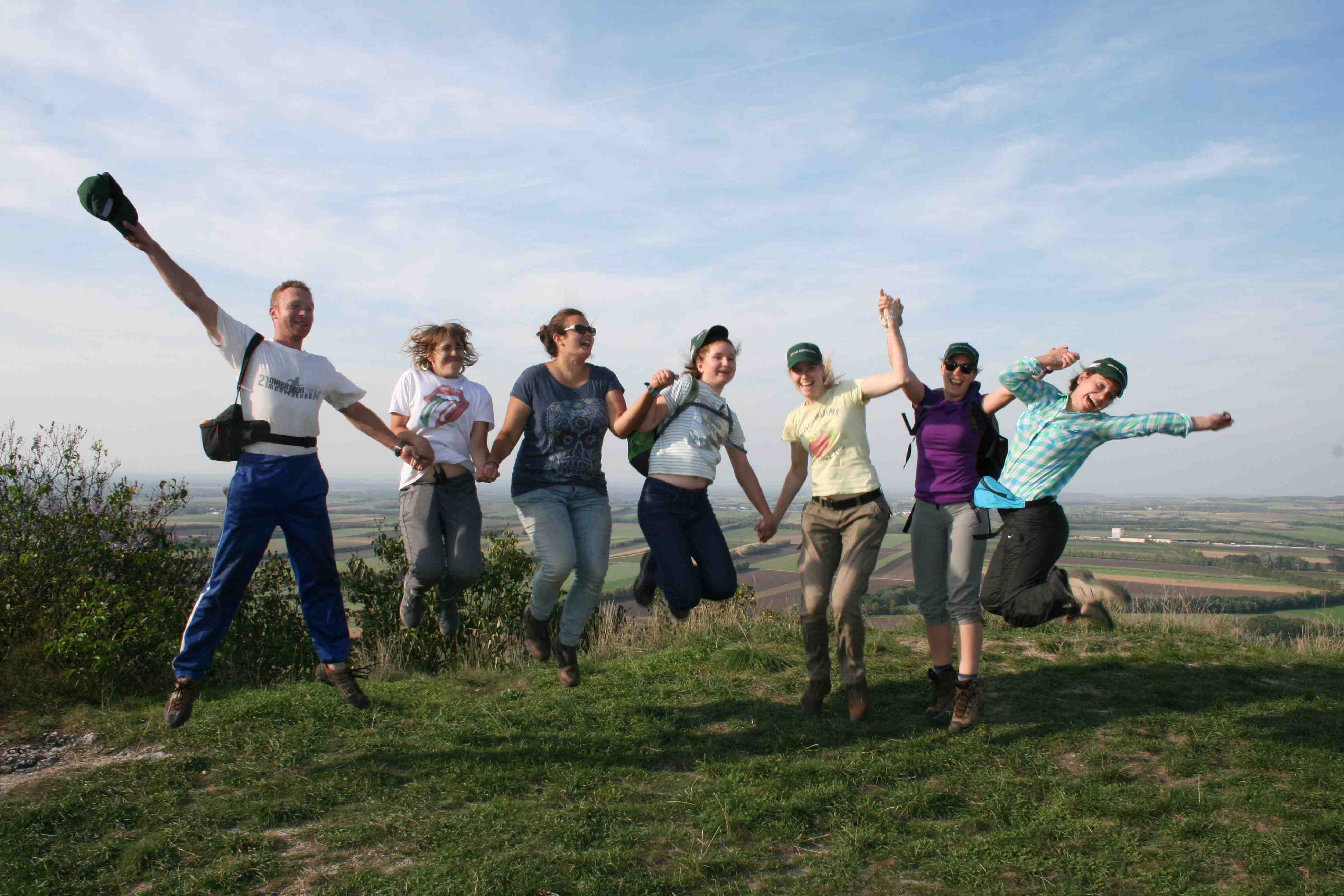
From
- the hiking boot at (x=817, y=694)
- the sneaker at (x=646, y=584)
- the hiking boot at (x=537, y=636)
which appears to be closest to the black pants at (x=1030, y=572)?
the hiking boot at (x=817, y=694)

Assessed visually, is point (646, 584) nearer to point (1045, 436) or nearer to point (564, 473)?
point (564, 473)

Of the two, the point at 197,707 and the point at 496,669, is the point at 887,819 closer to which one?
the point at 496,669

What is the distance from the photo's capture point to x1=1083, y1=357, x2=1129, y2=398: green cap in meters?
4.73

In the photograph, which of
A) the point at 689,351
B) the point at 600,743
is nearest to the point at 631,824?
the point at 600,743

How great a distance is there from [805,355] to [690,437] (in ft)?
3.21

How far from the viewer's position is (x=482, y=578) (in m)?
9.17

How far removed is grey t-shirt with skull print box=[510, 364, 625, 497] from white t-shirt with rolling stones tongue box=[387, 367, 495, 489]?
310 mm

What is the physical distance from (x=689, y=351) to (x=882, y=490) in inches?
66.8

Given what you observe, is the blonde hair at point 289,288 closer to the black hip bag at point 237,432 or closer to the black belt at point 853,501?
the black hip bag at point 237,432

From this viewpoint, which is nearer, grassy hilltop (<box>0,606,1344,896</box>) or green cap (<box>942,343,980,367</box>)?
grassy hilltop (<box>0,606,1344,896</box>)

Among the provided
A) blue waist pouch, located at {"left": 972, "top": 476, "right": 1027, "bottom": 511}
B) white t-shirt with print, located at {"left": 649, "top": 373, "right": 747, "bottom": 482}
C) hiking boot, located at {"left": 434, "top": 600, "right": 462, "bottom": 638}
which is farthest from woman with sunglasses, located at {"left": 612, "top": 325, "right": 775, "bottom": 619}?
blue waist pouch, located at {"left": 972, "top": 476, "right": 1027, "bottom": 511}

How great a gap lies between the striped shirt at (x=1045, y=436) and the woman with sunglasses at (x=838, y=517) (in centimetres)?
76

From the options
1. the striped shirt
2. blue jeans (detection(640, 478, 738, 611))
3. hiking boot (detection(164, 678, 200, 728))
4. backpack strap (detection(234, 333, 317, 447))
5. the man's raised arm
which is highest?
the man's raised arm

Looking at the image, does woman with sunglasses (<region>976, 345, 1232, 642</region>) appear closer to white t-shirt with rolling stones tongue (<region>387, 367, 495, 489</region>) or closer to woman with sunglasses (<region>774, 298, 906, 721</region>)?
woman with sunglasses (<region>774, 298, 906, 721</region>)
